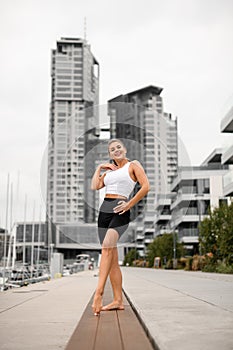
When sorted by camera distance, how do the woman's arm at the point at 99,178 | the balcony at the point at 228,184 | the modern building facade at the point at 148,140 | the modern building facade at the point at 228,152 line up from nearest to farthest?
1. the woman's arm at the point at 99,178
2. the modern building facade at the point at 148,140
3. the modern building facade at the point at 228,152
4. the balcony at the point at 228,184

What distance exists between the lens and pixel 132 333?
4.59 meters

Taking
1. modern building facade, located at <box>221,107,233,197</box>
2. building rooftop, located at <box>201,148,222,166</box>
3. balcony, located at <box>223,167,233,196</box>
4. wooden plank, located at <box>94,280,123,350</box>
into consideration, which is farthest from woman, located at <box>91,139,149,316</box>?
building rooftop, located at <box>201,148,222,166</box>

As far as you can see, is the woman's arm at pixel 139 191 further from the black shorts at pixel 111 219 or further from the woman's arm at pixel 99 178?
the woman's arm at pixel 99 178

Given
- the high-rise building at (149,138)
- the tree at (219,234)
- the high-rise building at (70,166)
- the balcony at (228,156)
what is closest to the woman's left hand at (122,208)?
the high-rise building at (149,138)

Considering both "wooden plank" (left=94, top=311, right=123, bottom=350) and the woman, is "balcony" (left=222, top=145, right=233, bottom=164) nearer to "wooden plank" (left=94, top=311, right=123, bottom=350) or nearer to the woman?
the woman

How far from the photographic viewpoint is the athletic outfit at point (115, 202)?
630 cm

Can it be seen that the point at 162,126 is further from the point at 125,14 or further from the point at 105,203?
the point at 125,14

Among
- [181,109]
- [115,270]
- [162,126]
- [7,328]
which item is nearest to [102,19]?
[181,109]

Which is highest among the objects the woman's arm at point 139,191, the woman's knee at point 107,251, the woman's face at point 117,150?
the woman's face at point 117,150

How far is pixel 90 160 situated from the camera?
764 cm

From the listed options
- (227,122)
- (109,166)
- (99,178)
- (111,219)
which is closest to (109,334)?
(111,219)

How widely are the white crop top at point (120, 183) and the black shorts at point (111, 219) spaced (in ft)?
0.43

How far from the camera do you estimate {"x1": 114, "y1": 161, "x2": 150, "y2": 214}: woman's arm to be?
6293 millimetres

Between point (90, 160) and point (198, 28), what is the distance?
402 centimetres
